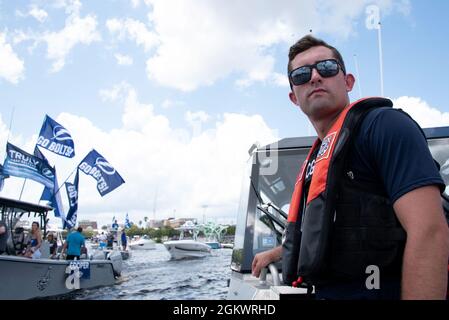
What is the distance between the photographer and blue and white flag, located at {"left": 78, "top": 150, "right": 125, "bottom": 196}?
52.0 ft

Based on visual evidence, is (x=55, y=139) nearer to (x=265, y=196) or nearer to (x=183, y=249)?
(x=265, y=196)

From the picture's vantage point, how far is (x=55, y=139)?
14633mm

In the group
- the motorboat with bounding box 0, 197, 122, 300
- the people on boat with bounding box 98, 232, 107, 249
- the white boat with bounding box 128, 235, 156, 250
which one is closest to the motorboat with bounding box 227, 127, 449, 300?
the motorboat with bounding box 0, 197, 122, 300

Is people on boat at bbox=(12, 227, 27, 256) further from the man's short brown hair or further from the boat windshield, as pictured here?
the man's short brown hair

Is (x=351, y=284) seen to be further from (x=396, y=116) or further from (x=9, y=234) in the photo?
(x=9, y=234)

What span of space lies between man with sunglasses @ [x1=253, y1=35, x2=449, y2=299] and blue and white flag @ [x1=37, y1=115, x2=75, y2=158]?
1472cm

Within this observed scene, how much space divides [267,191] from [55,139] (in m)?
13.7

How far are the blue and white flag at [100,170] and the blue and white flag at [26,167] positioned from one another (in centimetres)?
179

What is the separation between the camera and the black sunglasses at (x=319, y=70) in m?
1.73

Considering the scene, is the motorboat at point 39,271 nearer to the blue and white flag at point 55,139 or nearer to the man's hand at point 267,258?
the blue and white flag at point 55,139

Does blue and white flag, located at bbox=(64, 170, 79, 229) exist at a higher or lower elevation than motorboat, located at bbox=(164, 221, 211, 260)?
higher

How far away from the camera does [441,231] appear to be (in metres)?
1.16
